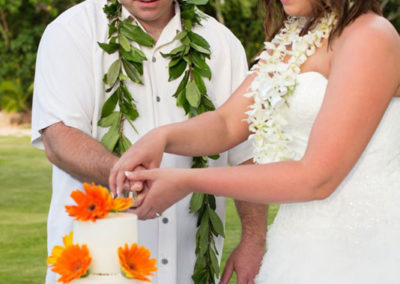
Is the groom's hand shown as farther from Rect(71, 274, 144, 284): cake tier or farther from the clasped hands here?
Rect(71, 274, 144, 284): cake tier

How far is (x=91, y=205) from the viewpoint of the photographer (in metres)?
2.44

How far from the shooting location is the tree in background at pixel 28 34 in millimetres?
21578

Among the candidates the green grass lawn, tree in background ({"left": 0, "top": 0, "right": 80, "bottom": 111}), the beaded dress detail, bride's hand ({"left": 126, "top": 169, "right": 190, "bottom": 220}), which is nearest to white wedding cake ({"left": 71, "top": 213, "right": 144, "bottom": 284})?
bride's hand ({"left": 126, "top": 169, "right": 190, "bottom": 220})

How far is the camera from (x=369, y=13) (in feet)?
8.91

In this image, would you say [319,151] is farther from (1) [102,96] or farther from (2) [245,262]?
(1) [102,96]

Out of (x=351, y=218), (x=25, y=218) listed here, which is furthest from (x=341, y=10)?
(x=25, y=218)

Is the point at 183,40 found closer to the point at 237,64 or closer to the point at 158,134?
Answer: the point at 237,64

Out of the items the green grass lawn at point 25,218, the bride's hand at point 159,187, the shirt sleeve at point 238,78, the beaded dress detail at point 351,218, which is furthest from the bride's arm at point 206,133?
the green grass lawn at point 25,218

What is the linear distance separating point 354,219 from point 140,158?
27.1 inches

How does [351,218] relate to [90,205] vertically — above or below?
below

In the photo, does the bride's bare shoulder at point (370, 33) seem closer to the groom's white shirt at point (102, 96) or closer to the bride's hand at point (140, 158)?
the bride's hand at point (140, 158)

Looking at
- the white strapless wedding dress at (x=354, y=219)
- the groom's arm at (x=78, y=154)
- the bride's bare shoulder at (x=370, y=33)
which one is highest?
the bride's bare shoulder at (x=370, y=33)

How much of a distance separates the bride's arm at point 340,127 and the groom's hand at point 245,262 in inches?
50.0

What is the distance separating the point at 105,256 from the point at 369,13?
106 cm
